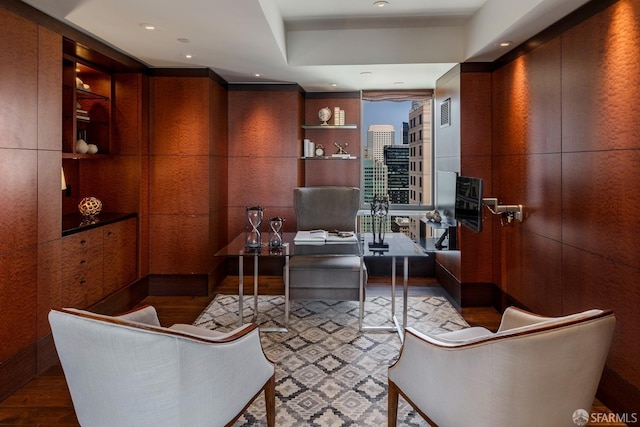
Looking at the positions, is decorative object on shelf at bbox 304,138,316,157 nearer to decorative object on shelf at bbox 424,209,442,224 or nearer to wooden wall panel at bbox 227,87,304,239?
wooden wall panel at bbox 227,87,304,239

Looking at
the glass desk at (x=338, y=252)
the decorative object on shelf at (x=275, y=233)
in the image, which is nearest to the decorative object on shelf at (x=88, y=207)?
the glass desk at (x=338, y=252)

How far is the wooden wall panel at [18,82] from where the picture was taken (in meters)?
2.66

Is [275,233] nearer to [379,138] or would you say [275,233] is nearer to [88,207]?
[88,207]

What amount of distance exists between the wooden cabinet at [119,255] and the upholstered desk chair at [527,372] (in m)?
3.29

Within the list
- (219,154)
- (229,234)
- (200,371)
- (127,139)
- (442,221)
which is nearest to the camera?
(200,371)

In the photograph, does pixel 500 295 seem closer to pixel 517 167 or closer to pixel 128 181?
pixel 517 167

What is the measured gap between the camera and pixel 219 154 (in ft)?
17.1

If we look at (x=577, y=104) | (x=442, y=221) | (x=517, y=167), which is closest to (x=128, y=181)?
(x=442, y=221)

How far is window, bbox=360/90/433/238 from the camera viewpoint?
599 centimetres

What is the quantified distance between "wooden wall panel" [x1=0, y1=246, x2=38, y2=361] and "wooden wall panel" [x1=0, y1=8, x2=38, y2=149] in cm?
72

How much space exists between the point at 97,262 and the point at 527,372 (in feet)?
11.5

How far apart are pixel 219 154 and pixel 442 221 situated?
267 centimetres

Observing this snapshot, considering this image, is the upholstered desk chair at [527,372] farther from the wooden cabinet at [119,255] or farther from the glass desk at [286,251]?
the wooden cabinet at [119,255]

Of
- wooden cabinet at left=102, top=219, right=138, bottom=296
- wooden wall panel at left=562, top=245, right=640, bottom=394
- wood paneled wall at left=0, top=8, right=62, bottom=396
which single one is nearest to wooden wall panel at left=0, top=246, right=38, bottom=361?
wood paneled wall at left=0, top=8, right=62, bottom=396
